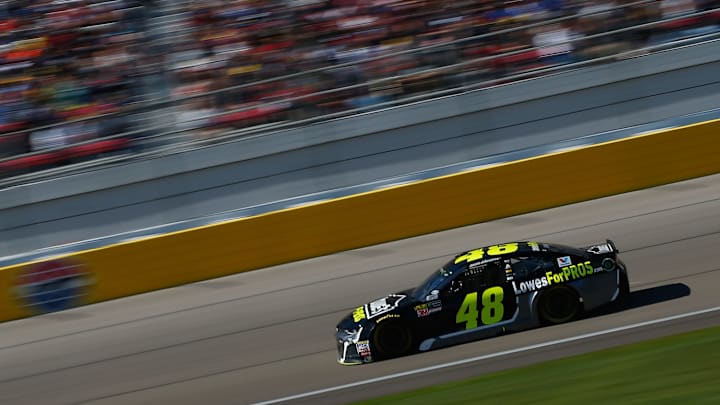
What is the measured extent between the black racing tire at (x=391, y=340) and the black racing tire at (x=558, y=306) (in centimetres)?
145

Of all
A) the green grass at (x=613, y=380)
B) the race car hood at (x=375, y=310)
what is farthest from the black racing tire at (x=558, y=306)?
the race car hood at (x=375, y=310)

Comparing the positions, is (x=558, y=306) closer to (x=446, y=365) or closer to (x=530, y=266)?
(x=530, y=266)

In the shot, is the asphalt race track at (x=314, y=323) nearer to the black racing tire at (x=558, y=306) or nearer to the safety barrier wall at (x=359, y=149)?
the black racing tire at (x=558, y=306)

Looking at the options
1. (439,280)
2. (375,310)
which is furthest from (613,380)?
(375,310)

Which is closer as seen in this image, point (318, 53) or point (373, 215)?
point (373, 215)

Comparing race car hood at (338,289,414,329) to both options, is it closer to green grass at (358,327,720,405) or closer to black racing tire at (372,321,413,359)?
black racing tire at (372,321,413,359)

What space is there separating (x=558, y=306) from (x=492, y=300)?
2.46 ft

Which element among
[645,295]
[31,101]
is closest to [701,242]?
[645,295]

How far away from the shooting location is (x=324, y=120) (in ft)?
55.3

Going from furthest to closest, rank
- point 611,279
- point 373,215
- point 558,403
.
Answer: point 373,215 < point 611,279 < point 558,403

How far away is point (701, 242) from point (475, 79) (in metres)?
5.63

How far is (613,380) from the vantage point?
810 centimetres

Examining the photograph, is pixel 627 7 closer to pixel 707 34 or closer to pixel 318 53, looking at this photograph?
pixel 707 34

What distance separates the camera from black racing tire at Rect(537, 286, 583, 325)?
10266 mm
